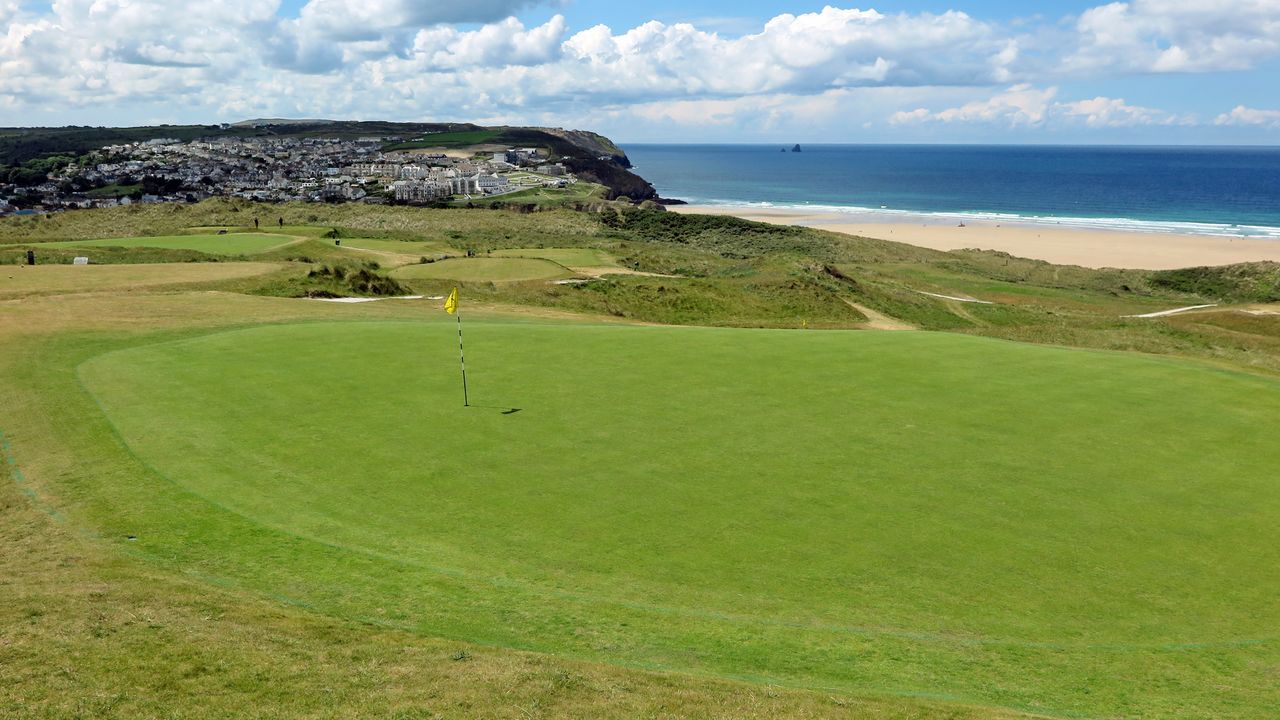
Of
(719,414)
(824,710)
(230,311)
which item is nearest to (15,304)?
(230,311)

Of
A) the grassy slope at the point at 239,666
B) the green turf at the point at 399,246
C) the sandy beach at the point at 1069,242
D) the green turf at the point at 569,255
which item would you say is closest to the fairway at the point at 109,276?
the green turf at the point at 399,246

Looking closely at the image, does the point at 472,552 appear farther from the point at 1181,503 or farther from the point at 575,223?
the point at 575,223

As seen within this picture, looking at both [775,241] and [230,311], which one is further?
[775,241]

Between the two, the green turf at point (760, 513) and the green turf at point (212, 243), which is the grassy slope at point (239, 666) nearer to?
the green turf at point (760, 513)

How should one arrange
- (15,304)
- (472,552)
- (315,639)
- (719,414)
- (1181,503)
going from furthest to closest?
(15,304) → (719,414) → (1181,503) → (472,552) → (315,639)

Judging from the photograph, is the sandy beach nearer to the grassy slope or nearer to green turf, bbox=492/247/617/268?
green turf, bbox=492/247/617/268

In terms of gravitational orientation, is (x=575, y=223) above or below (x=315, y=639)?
above
